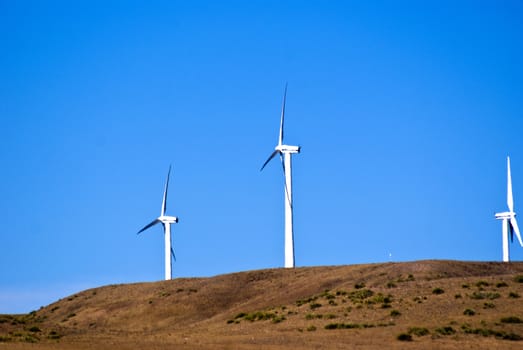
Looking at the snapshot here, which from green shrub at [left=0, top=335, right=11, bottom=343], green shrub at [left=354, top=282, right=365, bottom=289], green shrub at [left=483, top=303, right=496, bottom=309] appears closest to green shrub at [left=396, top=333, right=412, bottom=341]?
green shrub at [left=483, top=303, right=496, bottom=309]

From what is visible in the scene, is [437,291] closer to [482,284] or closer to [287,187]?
[482,284]

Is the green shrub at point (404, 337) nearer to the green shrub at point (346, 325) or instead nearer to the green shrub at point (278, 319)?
the green shrub at point (346, 325)

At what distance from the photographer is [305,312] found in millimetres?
81688

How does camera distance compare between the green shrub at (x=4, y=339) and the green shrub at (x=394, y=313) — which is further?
the green shrub at (x=394, y=313)

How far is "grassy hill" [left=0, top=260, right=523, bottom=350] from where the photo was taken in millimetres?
64938

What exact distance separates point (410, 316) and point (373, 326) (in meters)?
3.84

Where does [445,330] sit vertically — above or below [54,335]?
below

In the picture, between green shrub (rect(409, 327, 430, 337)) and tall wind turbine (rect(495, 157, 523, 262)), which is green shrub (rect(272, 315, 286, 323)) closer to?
green shrub (rect(409, 327, 430, 337))

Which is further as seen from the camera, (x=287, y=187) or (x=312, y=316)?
(x=287, y=187)

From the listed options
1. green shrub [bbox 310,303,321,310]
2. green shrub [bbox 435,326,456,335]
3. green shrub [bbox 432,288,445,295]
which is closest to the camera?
green shrub [bbox 435,326,456,335]

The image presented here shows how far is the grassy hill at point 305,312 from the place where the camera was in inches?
2557

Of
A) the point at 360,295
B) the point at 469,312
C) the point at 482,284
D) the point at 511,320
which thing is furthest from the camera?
the point at 360,295

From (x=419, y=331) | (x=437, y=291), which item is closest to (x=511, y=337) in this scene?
(x=419, y=331)

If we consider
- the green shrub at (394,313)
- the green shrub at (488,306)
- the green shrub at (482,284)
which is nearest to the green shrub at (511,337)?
the green shrub at (488,306)
